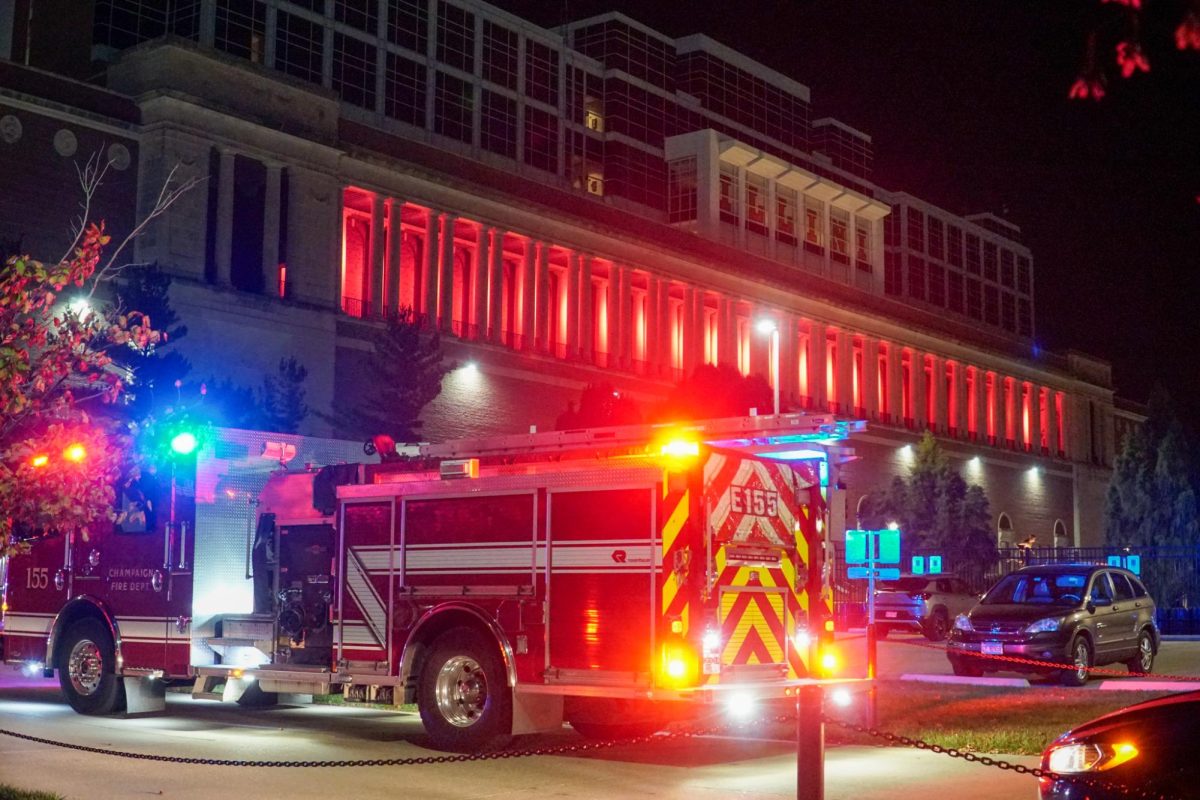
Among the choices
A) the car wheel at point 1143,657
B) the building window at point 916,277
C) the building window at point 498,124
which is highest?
the building window at point 498,124

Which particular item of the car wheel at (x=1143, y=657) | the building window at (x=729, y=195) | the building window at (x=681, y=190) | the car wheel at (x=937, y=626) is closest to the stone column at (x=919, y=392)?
the building window at (x=729, y=195)

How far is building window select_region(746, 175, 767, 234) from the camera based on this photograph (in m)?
86.6

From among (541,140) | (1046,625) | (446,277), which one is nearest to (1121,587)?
(1046,625)

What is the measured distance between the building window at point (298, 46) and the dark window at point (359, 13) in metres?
1.53

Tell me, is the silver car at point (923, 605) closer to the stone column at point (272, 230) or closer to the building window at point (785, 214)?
the stone column at point (272, 230)

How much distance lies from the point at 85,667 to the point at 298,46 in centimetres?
5439

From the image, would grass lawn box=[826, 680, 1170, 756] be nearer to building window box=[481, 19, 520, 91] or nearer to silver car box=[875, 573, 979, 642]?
silver car box=[875, 573, 979, 642]

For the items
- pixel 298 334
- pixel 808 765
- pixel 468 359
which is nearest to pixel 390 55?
pixel 468 359

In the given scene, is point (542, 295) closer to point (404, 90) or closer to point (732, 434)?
point (404, 90)

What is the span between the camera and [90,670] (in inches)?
633

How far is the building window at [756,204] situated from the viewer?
3410 inches

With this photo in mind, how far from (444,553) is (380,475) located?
137cm

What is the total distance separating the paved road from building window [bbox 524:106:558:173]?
65247 millimetres

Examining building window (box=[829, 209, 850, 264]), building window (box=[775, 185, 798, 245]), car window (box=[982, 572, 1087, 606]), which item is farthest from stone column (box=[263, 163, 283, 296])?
building window (box=[829, 209, 850, 264])
